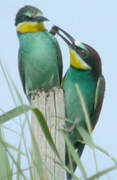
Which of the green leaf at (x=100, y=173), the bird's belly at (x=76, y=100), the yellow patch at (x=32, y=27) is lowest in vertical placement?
the green leaf at (x=100, y=173)

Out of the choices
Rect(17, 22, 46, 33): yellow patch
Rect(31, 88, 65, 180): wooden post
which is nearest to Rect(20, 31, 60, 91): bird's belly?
Rect(17, 22, 46, 33): yellow patch

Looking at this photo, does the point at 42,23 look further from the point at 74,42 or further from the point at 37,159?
the point at 37,159

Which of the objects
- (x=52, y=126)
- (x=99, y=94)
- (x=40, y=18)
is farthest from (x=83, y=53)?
(x=52, y=126)

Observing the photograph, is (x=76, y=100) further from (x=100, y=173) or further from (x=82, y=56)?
(x=100, y=173)

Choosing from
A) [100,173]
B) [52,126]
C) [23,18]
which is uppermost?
[23,18]

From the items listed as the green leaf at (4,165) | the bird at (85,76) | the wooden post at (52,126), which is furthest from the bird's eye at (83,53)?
the green leaf at (4,165)

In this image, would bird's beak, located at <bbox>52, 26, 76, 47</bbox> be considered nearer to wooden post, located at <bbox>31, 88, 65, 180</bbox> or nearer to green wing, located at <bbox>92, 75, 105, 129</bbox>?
green wing, located at <bbox>92, 75, 105, 129</bbox>

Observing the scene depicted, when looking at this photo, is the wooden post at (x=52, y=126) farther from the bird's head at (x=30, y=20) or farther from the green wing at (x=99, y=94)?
the bird's head at (x=30, y=20)

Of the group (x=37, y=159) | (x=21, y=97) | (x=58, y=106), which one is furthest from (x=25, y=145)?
(x=58, y=106)
